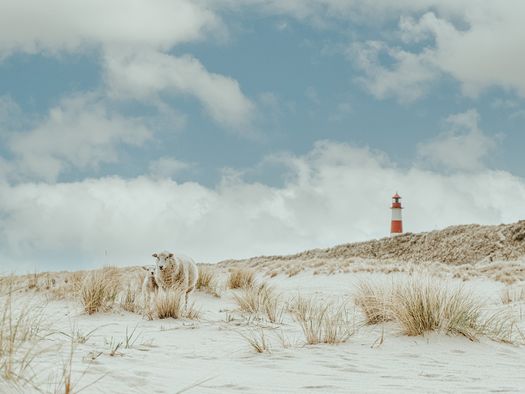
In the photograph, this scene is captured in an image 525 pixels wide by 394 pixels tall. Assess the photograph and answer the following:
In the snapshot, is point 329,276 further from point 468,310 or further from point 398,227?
point 398,227

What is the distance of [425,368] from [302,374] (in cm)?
116

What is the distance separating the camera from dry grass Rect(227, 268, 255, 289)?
14.5m

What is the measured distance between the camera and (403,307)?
6207 millimetres

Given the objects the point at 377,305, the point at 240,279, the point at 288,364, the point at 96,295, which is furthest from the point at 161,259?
the point at 288,364

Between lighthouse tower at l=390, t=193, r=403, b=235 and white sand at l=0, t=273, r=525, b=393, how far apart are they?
117 feet

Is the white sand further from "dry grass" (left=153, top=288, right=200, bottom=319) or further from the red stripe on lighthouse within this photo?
the red stripe on lighthouse

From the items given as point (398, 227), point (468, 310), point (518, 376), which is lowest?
point (518, 376)

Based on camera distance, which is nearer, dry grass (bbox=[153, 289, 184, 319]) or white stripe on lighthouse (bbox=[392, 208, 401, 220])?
dry grass (bbox=[153, 289, 184, 319])

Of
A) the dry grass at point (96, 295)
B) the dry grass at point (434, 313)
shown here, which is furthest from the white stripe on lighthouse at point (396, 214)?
the dry grass at point (434, 313)

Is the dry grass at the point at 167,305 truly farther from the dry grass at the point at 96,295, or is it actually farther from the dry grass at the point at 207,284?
the dry grass at the point at 207,284

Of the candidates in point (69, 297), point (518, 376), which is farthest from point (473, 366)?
point (69, 297)

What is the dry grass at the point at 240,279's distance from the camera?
14.5m

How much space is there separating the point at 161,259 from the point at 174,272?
0.36 m

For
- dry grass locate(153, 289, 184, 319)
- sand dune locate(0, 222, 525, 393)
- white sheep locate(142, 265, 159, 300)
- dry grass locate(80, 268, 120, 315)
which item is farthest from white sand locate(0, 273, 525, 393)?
white sheep locate(142, 265, 159, 300)
